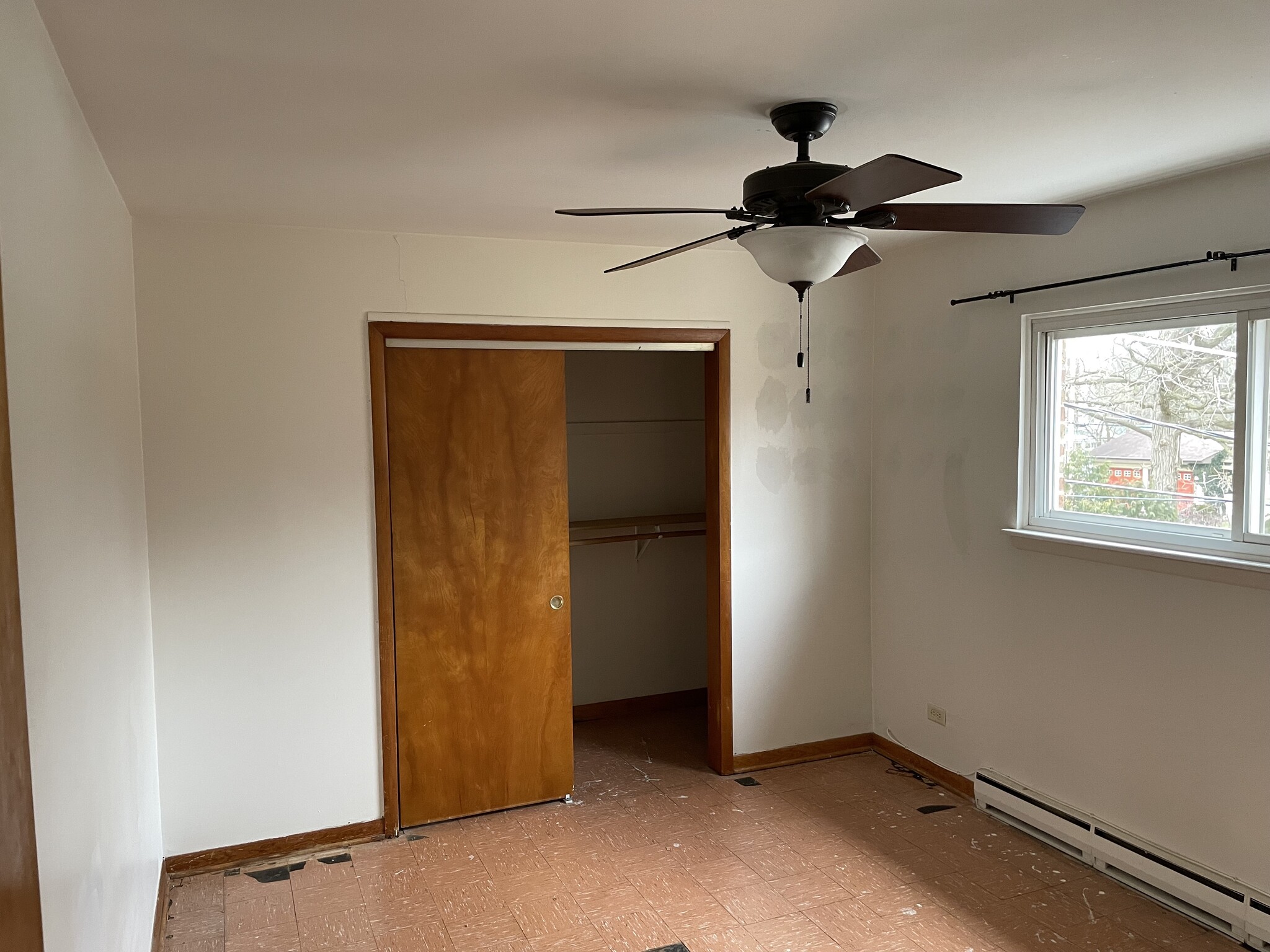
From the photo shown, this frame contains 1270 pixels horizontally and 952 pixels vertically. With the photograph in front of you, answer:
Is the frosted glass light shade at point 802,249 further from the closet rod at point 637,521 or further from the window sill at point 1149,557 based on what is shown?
the closet rod at point 637,521

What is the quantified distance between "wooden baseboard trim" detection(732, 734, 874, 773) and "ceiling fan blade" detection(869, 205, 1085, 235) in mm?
2949

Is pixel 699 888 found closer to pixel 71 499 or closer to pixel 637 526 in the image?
pixel 637 526

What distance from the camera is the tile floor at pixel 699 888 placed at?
9.58ft

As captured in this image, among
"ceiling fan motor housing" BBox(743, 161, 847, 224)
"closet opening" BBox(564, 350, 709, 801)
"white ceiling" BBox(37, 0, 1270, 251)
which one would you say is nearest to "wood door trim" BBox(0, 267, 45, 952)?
"white ceiling" BBox(37, 0, 1270, 251)

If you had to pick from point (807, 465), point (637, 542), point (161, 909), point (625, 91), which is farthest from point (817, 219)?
point (637, 542)

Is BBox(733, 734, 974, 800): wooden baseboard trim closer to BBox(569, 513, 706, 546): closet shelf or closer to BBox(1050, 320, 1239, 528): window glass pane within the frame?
BBox(569, 513, 706, 546): closet shelf

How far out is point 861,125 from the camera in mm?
2336

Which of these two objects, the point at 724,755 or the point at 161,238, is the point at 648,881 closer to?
the point at 724,755

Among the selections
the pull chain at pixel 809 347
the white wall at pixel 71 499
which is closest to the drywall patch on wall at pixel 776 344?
the pull chain at pixel 809 347

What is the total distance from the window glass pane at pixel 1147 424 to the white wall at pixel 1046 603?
192 millimetres

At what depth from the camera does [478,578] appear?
12.7 feet

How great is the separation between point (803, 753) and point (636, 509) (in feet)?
5.34

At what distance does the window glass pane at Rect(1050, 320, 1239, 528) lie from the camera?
2988 millimetres

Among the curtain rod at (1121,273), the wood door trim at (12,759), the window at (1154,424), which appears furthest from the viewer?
the window at (1154,424)
